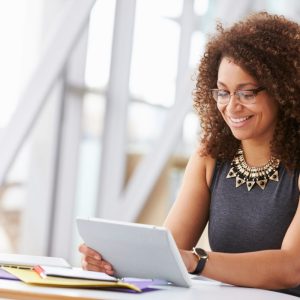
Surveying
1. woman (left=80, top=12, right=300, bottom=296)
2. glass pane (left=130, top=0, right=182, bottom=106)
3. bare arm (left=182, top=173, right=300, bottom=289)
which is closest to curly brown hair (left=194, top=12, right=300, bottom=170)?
woman (left=80, top=12, right=300, bottom=296)

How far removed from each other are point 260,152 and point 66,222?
264cm

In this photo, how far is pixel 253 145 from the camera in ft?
8.07

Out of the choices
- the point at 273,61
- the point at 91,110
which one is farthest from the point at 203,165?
the point at 91,110

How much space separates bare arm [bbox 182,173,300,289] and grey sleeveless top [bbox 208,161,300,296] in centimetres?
18

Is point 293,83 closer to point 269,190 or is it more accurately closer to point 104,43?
point 269,190

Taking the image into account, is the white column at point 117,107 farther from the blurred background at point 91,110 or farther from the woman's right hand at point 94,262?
the woman's right hand at point 94,262

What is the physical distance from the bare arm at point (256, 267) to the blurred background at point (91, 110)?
85.9 inches

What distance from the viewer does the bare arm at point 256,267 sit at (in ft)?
6.81

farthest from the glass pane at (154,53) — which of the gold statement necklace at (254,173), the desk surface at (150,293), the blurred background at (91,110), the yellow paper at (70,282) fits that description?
the yellow paper at (70,282)

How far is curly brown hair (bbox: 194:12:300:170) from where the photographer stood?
7.74 feet

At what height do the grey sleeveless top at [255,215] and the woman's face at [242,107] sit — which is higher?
the woman's face at [242,107]

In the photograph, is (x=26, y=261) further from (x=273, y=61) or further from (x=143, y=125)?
(x=143, y=125)

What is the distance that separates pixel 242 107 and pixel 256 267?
0.51 metres

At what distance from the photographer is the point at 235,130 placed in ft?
7.78
